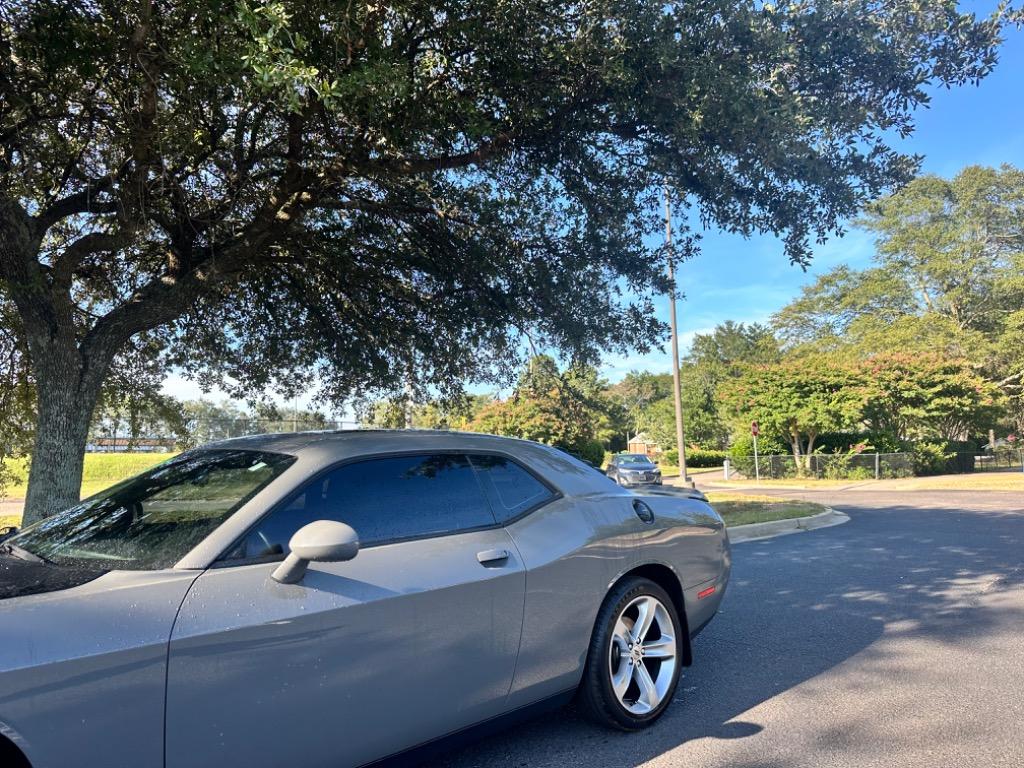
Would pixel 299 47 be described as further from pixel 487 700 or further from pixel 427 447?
pixel 487 700

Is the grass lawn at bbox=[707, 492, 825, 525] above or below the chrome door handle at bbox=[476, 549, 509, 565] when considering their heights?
below

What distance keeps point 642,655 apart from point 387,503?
1644 mm

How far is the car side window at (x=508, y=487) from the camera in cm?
314

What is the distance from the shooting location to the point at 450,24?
588cm

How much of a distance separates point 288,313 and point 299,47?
6.13m

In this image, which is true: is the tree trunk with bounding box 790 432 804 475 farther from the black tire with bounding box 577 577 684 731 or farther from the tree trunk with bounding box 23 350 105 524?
the black tire with bounding box 577 577 684 731

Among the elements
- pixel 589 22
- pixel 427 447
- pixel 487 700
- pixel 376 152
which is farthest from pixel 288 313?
pixel 487 700

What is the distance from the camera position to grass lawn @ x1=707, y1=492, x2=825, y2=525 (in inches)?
466

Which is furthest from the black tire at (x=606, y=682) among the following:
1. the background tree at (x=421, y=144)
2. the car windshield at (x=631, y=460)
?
the car windshield at (x=631, y=460)

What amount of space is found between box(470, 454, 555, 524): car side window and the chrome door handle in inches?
7.9

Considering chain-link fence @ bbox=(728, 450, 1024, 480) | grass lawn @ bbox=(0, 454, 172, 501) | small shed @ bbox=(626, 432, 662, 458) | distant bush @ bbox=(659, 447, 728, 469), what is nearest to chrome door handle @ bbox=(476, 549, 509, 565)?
grass lawn @ bbox=(0, 454, 172, 501)

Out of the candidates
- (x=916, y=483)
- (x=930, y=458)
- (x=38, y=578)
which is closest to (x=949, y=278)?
(x=930, y=458)

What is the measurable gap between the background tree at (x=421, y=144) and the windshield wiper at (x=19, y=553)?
2.78 metres

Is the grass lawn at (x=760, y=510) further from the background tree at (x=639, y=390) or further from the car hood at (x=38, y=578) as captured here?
the background tree at (x=639, y=390)
